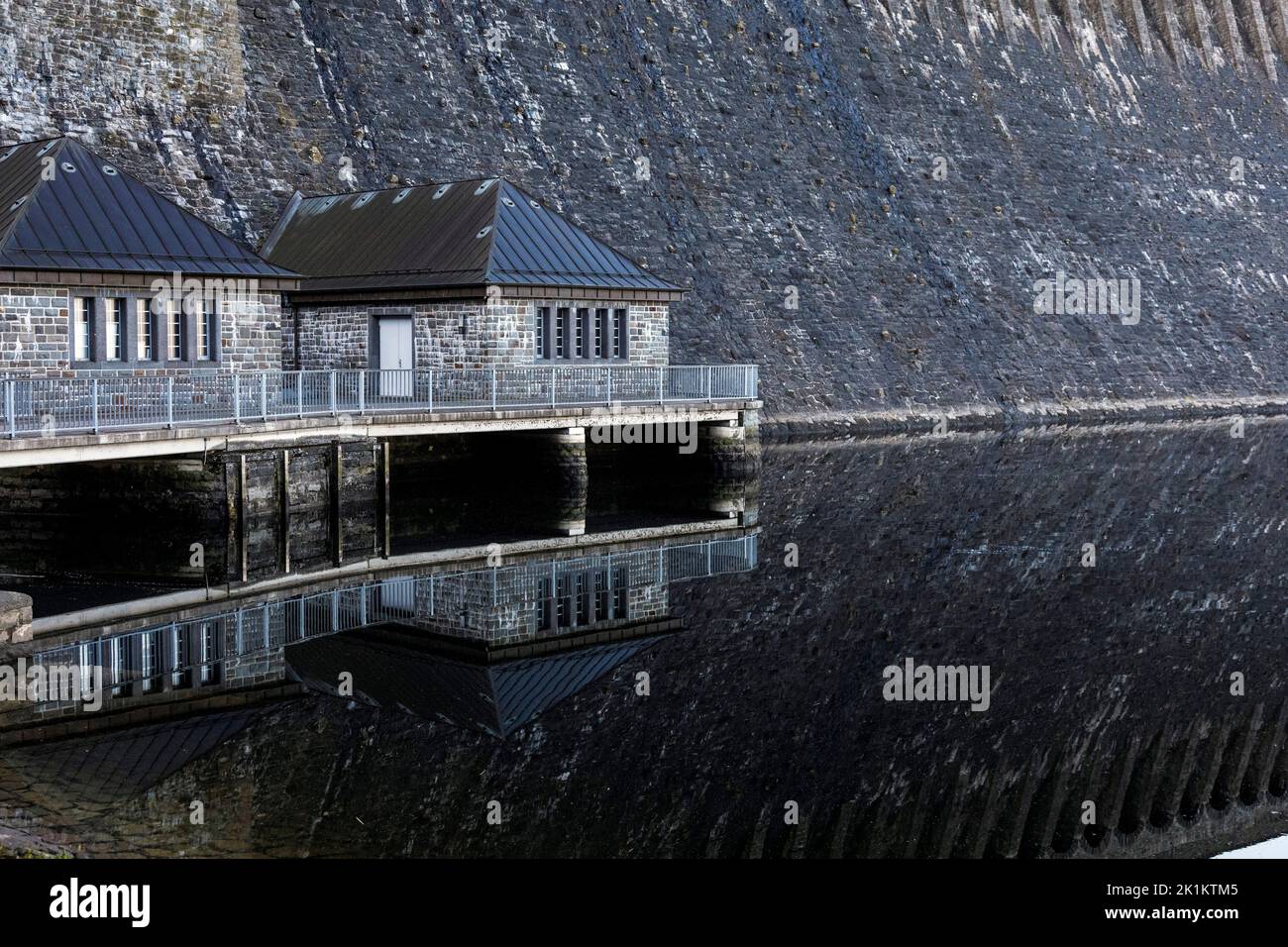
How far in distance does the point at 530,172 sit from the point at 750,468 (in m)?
14.3

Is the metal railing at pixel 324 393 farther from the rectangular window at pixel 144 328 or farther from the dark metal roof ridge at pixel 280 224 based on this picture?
the dark metal roof ridge at pixel 280 224

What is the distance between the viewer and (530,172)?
46969 millimetres

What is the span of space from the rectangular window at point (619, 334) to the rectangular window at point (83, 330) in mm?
11185

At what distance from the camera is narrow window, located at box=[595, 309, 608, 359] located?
1374 inches

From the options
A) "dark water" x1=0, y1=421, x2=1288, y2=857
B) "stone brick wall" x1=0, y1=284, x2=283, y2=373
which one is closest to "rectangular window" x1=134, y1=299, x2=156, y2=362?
"stone brick wall" x1=0, y1=284, x2=283, y2=373

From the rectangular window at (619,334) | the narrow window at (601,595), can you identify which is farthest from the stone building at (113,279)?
the narrow window at (601,595)

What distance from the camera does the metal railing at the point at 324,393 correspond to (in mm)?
23703

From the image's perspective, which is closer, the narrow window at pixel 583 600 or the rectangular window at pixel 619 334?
the narrow window at pixel 583 600

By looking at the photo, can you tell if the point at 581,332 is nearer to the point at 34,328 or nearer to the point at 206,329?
the point at 206,329

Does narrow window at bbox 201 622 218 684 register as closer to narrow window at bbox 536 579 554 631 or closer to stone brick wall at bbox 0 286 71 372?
narrow window at bbox 536 579 554 631

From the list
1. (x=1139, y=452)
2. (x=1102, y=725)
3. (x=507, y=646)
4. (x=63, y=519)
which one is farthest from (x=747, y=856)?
(x=1139, y=452)

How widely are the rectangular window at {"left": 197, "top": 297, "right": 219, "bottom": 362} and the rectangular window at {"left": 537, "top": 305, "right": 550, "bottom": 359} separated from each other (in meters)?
6.49

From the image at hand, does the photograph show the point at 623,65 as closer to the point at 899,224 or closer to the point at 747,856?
the point at 899,224
